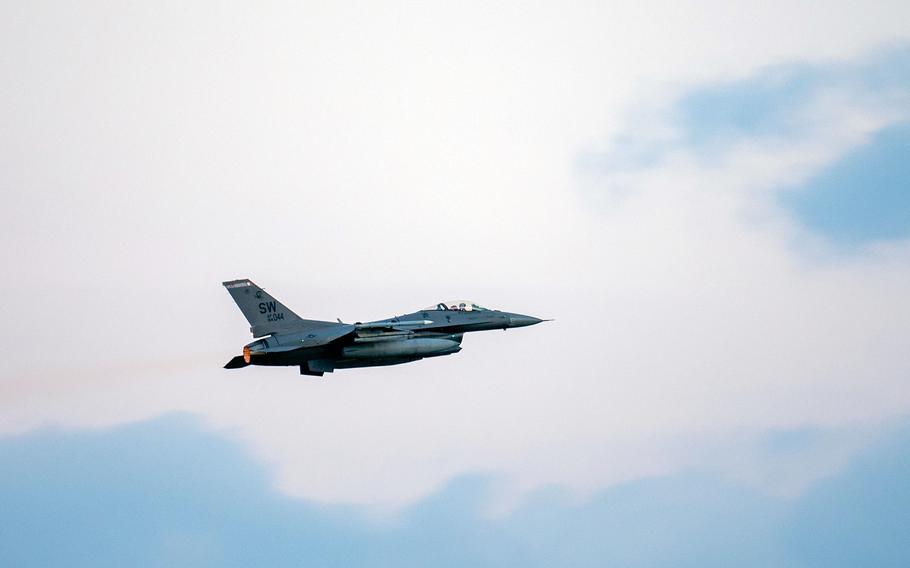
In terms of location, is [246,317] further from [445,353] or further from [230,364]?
[445,353]

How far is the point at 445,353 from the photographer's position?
87.5 metres

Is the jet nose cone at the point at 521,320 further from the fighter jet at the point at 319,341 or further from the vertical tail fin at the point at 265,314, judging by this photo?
the vertical tail fin at the point at 265,314

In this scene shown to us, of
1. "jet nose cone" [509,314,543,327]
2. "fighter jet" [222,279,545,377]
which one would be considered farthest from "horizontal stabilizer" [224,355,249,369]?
"jet nose cone" [509,314,543,327]

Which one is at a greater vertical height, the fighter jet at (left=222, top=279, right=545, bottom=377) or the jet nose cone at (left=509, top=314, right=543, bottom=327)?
the jet nose cone at (left=509, top=314, right=543, bottom=327)

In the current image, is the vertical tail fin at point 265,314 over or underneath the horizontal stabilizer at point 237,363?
over

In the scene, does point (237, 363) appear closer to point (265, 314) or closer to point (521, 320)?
point (265, 314)

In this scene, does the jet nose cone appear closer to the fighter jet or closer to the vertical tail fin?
the fighter jet

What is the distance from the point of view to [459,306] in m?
91.2

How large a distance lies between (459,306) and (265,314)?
37.2 ft

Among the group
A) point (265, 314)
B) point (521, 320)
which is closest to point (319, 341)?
point (265, 314)

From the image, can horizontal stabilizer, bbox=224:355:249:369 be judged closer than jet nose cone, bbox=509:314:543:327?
Yes

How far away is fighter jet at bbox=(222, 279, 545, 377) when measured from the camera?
83562 mm

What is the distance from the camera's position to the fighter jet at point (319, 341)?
83.6 meters

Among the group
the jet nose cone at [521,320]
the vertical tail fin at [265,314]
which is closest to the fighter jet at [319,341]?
the vertical tail fin at [265,314]
